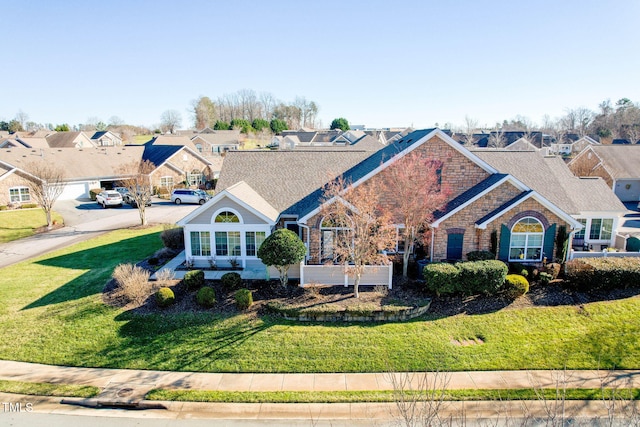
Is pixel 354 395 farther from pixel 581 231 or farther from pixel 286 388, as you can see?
pixel 581 231

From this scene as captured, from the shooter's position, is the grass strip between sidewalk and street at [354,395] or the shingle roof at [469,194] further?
the shingle roof at [469,194]

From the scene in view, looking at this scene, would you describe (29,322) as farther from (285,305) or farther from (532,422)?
(532,422)

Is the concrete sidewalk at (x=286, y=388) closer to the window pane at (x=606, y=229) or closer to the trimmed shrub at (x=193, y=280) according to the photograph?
the trimmed shrub at (x=193, y=280)

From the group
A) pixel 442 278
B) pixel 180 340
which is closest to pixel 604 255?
pixel 442 278

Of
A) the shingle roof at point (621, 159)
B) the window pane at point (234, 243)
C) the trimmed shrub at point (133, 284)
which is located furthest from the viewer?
the shingle roof at point (621, 159)

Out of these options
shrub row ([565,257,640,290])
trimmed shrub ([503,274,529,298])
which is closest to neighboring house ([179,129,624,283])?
shrub row ([565,257,640,290])

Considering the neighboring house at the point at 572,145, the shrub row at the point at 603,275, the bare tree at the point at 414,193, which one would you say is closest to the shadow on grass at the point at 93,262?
the bare tree at the point at 414,193

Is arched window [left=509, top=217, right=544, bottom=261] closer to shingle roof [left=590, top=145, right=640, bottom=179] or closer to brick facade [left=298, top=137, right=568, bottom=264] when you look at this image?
brick facade [left=298, top=137, right=568, bottom=264]
